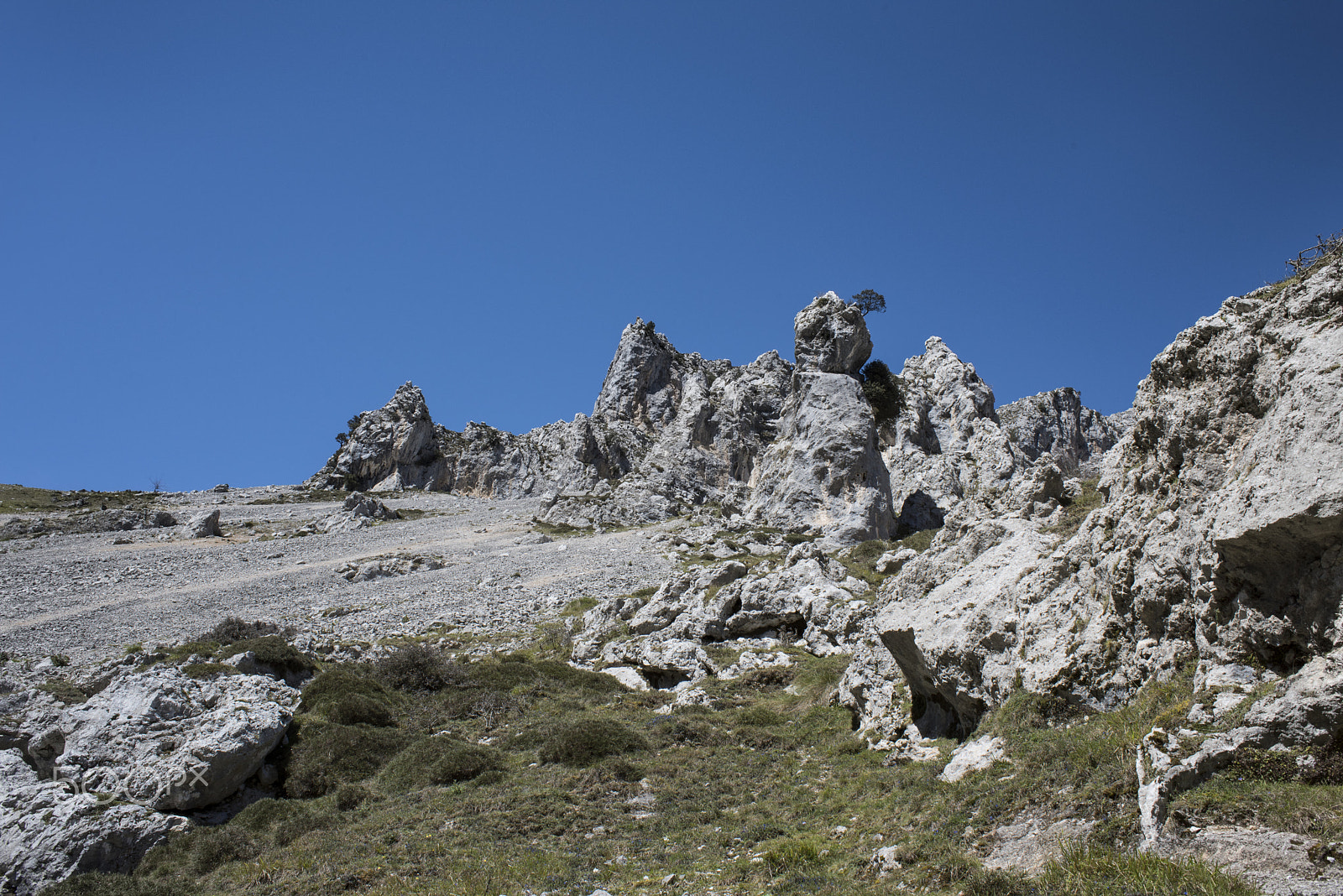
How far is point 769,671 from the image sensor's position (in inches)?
906

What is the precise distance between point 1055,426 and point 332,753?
11816cm

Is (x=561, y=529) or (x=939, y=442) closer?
(x=561, y=529)

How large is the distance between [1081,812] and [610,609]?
25709 millimetres

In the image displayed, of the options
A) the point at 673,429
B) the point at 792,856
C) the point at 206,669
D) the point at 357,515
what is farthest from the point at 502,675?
the point at 673,429

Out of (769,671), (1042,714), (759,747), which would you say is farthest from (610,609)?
(1042,714)

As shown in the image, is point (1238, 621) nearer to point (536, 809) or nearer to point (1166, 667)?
point (1166, 667)

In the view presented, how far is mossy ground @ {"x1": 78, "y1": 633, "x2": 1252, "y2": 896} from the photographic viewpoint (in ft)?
27.2

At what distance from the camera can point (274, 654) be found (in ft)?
77.8

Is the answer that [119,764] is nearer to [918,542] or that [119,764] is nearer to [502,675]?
[502,675]

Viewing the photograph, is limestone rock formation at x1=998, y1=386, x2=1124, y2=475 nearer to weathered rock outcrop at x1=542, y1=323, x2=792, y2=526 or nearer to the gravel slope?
weathered rock outcrop at x1=542, y1=323, x2=792, y2=526

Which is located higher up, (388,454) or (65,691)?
(388,454)

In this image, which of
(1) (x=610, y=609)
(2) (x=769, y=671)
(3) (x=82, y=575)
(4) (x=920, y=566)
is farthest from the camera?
(3) (x=82, y=575)

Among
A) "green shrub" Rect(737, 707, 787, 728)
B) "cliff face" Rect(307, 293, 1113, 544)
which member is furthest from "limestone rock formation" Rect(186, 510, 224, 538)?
"green shrub" Rect(737, 707, 787, 728)

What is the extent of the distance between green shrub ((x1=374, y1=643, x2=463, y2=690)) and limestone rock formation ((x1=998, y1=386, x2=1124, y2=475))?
325 ft
